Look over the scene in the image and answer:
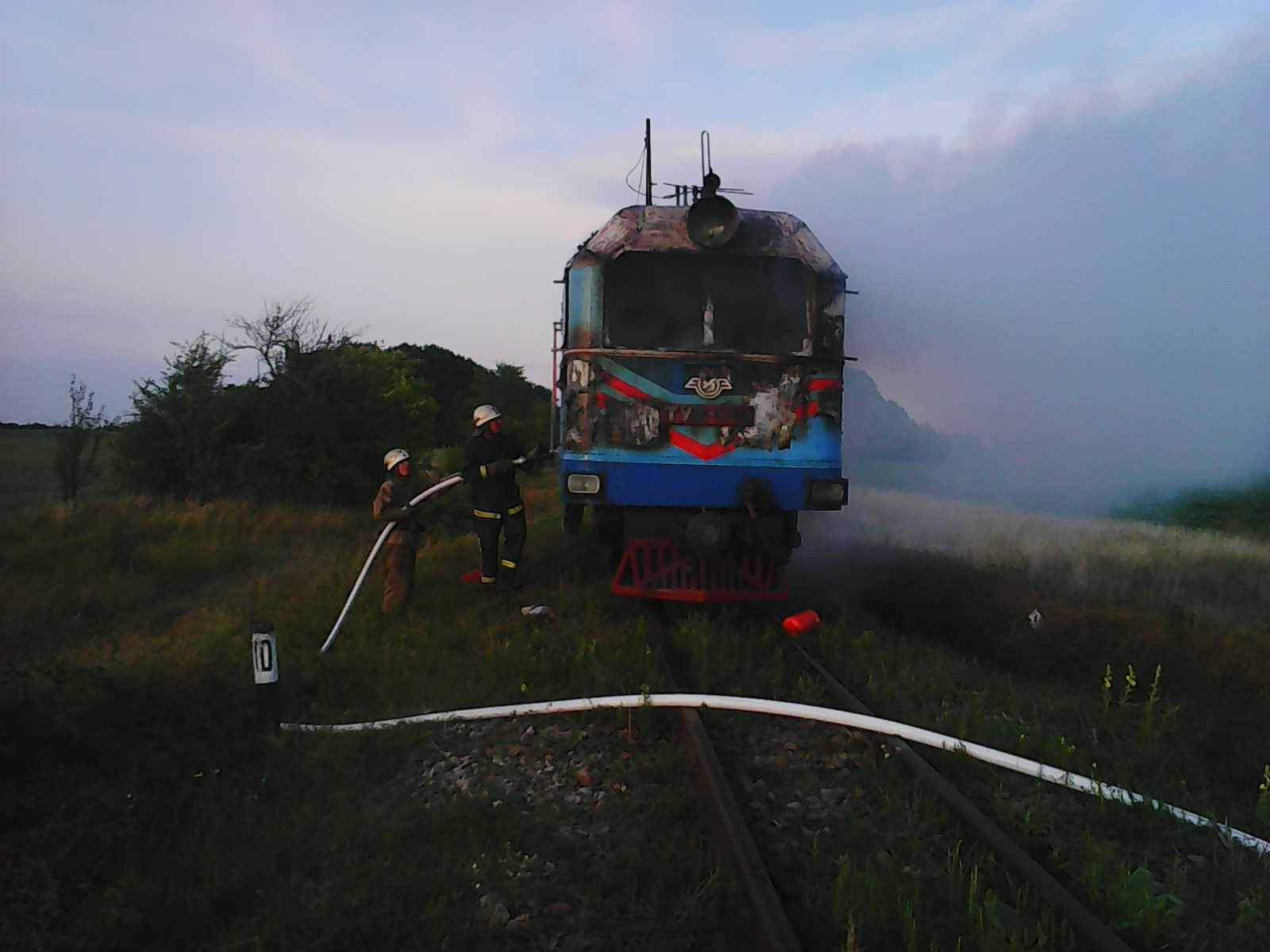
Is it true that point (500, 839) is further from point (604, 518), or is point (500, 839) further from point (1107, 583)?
point (1107, 583)

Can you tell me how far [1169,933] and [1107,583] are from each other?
6.62 metres

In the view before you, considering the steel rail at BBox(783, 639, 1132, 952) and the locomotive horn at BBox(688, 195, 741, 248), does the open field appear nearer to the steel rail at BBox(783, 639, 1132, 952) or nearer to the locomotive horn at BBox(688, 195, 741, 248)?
the steel rail at BBox(783, 639, 1132, 952)

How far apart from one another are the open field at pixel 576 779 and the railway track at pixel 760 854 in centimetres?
8

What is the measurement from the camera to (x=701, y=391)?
7.40 metres

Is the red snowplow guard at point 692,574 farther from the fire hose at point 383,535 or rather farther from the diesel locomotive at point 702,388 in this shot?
the fire hose at point 383,535

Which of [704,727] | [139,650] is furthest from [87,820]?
[139,650]

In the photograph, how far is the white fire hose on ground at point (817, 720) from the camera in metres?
4.09

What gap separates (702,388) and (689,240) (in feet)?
4.00

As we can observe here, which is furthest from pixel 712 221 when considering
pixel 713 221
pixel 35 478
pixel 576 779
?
pixel 35 478

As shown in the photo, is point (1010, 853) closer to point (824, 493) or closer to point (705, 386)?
point (824, 493)

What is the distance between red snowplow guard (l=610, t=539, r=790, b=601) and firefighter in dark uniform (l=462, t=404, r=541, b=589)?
1260 millimetres

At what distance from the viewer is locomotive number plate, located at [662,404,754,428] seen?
24.1ft

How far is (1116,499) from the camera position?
16.1 metres

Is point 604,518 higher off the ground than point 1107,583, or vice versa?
point 604,518
